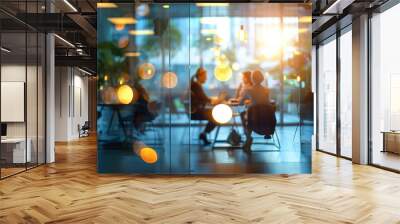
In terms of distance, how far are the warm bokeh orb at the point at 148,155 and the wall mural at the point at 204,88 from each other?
17 millimetres

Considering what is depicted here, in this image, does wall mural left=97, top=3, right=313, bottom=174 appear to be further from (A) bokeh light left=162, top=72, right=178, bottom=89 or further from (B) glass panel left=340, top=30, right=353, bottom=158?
(B) glass panel left=340, top=30, right=353, bottom=158

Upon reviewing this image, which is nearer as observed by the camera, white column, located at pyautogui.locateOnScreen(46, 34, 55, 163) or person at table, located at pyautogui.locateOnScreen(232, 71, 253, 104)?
person at table, located at pyautogui.locateOnScreen(232, 71, 253, 104)

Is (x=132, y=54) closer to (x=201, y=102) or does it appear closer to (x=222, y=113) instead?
(x=201, y=102)

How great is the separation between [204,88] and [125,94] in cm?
132

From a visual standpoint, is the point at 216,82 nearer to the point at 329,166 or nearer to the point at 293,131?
the point at 293,131

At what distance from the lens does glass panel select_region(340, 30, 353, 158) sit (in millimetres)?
8617

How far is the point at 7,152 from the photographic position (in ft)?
21.4

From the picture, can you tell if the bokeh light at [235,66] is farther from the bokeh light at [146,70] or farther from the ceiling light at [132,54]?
the ceiling light at [132,54]

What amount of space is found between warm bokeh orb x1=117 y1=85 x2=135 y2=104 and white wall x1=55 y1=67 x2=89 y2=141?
30.4 ft

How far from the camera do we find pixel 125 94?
638 cm

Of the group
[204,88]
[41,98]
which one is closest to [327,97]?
[204,88]

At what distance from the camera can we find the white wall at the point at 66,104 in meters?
14.8

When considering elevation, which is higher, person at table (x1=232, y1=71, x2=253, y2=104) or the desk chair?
person at table (x1=232, y1=71, x2=253, y2=104)

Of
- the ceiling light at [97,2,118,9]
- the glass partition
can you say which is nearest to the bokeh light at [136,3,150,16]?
the ceiling light at [97,2,118,9]
